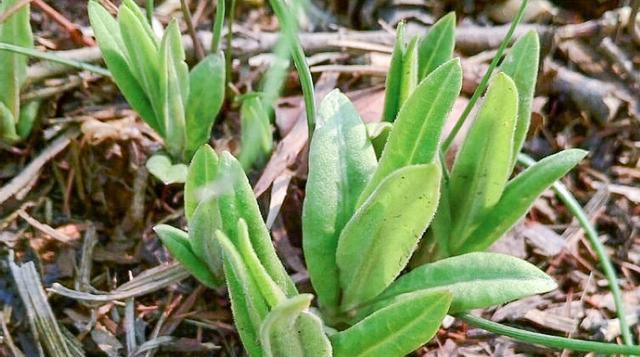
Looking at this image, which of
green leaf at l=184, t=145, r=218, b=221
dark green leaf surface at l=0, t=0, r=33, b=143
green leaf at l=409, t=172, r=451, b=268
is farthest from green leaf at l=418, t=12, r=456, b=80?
dark green leaf surface at l=0, t=0, r=33, b=143

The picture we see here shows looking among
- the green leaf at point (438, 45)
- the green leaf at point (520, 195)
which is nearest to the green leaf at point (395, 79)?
the green leaf at point (438, 45)

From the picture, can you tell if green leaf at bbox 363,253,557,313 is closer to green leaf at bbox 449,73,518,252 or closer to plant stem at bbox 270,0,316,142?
green leaf at bbox 449,73,518,252

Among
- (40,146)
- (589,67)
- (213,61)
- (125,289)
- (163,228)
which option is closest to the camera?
(163,228)

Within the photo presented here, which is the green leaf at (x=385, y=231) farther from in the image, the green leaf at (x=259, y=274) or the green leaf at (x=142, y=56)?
the green leaf at (x=142, y=56)

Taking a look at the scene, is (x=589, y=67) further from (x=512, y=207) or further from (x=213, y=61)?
(x=213, y=61)

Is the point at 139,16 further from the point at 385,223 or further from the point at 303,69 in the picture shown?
the point at 385,223

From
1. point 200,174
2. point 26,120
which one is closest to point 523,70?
point 200,174

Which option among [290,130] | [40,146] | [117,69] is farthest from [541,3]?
[40,146]
